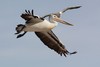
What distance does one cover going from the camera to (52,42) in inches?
1604

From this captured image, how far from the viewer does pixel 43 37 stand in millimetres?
40531

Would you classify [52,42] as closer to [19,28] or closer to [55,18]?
[55,18]

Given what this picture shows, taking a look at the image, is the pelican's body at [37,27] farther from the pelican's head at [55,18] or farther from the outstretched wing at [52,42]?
the outstretched wing at [52,42]

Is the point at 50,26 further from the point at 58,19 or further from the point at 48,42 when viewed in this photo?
the point at 48,42

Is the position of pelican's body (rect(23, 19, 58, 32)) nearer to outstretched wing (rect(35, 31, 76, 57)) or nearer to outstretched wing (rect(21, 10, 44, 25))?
outstretched wing (rect(21, 10, 44, 25))

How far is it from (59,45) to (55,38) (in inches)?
21.9

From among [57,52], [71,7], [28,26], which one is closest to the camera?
[28,26]

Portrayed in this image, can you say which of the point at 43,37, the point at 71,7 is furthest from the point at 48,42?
the point at 71,7

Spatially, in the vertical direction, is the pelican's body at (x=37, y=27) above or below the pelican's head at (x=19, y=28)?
above

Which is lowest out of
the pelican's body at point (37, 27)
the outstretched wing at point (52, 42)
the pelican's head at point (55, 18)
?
the outstretched wing at point (52, 42)

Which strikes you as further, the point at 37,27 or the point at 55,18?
the point at 55,18

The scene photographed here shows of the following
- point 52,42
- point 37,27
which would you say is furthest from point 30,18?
point 52,42

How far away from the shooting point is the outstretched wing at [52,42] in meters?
40.4

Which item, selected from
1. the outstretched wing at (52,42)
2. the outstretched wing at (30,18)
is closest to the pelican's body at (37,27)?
the outstretched wing at (30,18)
